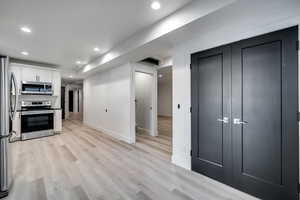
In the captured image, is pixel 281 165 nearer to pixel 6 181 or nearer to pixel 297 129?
pixel 297 129

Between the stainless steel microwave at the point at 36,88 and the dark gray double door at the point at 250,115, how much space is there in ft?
17.4

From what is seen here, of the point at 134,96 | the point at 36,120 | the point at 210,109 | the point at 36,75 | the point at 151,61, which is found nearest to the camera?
the point at 210,109

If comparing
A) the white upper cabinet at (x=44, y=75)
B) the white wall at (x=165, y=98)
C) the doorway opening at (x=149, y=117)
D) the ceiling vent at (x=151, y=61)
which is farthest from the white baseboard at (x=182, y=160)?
the white wall at (x=165, y=98)

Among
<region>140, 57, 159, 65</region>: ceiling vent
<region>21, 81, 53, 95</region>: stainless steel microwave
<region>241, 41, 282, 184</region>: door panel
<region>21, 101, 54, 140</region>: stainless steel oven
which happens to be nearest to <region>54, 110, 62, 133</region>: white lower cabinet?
<region>21, 101, 54, 140</region>: stainless steel oven

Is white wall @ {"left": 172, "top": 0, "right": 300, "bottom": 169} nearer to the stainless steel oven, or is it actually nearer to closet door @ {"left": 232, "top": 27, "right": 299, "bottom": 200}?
closet door @ {"left": 232, "top": 27, "right": 299, "bottom": 200}

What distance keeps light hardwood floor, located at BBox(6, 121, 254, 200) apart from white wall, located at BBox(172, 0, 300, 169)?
0.54 m

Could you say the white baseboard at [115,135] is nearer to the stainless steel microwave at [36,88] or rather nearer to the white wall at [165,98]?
the stainless steel microwave at [36,88]

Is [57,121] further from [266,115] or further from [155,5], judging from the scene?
[266,115]

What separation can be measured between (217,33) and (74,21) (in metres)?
2.57

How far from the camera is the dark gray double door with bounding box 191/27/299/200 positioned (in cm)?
168

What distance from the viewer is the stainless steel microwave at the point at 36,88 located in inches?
184

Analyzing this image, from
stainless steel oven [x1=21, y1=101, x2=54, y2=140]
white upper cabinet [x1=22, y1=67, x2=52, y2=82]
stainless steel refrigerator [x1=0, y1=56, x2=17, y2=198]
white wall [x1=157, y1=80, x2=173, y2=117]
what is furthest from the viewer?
white wall [x1=157, y1=80, x2=173, y2=117]

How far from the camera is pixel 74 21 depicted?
259 centimetres

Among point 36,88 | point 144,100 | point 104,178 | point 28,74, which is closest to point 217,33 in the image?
point 104,178
